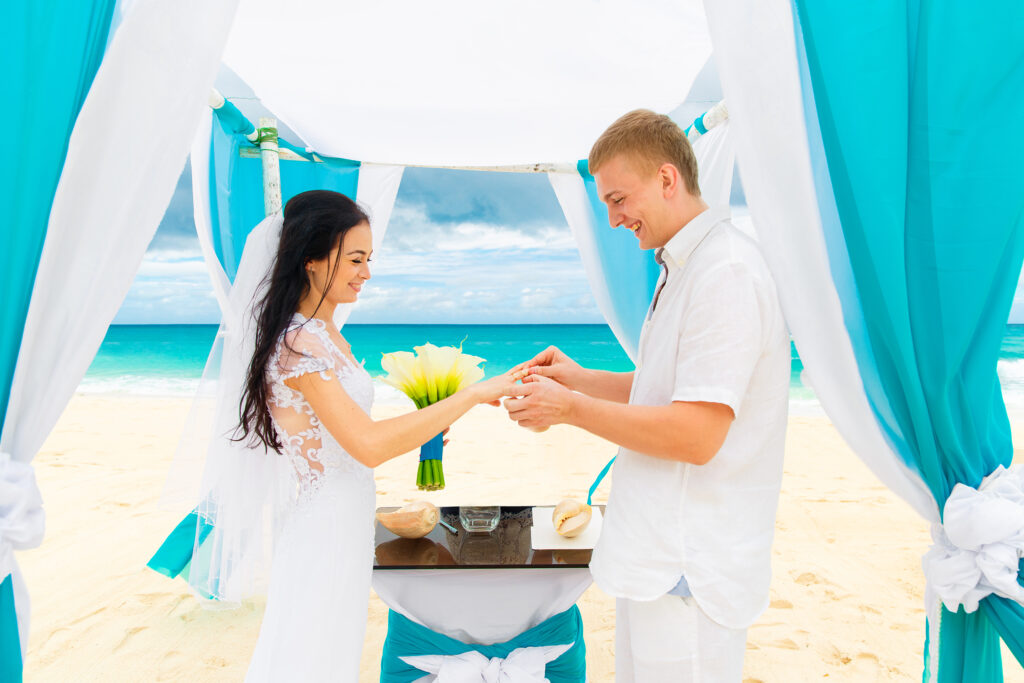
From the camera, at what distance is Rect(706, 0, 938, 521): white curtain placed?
1.45 m

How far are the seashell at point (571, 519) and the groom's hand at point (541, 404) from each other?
67 cm

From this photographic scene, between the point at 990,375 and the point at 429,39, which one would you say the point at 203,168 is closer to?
the point at 429,39

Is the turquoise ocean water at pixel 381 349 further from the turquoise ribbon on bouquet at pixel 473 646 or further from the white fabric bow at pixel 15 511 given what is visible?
the white fabric bow at pixel 15 511

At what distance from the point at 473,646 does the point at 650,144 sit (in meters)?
1.87

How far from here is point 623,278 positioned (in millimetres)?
4043

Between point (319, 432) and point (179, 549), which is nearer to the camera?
point (319, 432)

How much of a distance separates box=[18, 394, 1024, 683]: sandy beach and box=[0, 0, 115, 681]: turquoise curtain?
7.65 ft

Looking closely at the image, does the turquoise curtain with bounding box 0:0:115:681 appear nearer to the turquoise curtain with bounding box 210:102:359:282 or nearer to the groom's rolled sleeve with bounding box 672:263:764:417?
the groom's rolled sleeve with bounding box 672:263:764:417

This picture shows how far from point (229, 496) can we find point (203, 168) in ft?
5.70

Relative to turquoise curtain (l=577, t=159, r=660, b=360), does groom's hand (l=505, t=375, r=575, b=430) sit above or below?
below

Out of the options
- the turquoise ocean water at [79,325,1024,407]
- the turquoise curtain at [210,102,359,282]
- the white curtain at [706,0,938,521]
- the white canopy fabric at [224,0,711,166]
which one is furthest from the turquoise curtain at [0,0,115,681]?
the turquoise ocean water at [79,325,1024,407]

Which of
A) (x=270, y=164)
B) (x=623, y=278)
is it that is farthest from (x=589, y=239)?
(x=270, y=164)

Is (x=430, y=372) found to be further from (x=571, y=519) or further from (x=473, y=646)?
(x=473, y=646)

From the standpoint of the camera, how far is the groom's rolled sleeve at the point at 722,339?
150cm
